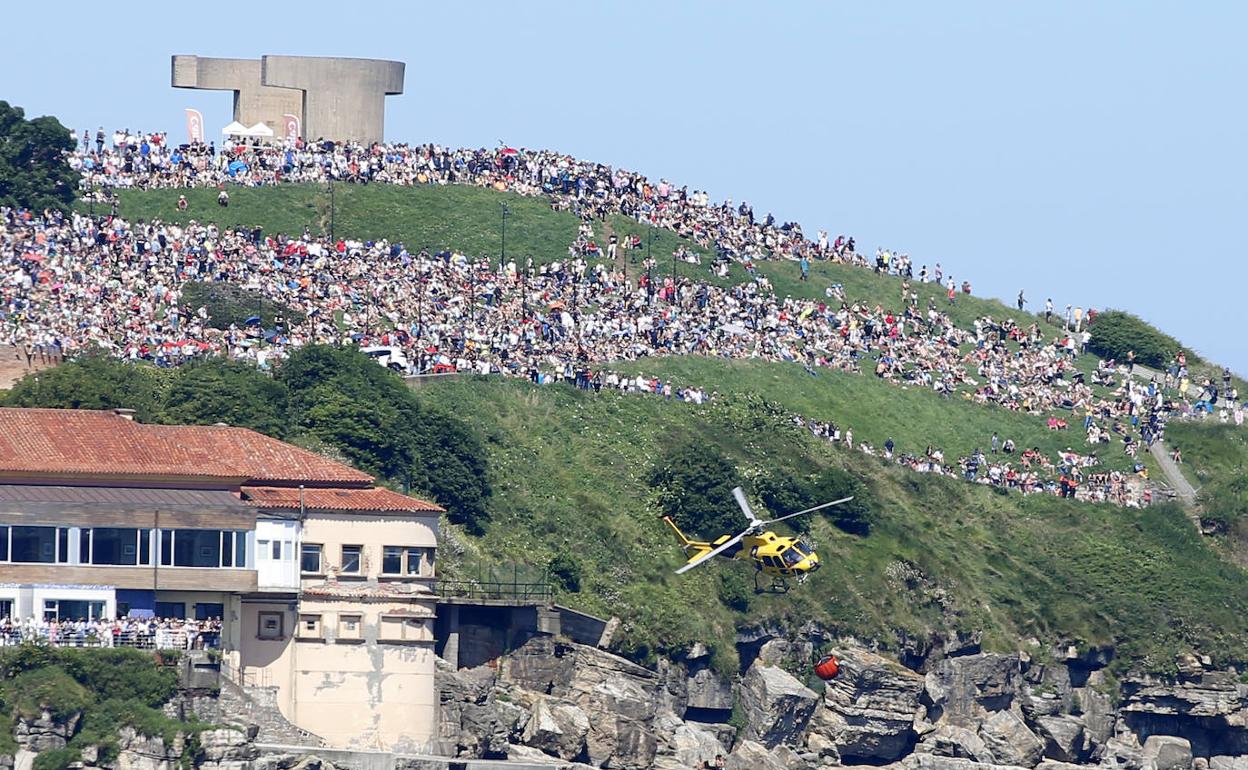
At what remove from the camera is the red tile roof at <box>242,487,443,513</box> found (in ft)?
374

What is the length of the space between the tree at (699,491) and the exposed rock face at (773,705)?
6.52 m

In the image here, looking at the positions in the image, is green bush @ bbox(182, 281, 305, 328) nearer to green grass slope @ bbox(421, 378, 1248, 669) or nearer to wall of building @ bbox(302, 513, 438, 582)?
green grass slope @ bbox(421, 378, 1248, 669)

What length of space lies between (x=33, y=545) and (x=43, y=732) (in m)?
7.20

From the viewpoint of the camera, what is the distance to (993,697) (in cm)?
13725

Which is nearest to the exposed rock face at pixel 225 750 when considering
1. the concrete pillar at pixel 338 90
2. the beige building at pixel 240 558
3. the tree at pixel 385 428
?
the beige building at pixel 240 558

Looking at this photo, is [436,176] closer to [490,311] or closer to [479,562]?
[490,311]

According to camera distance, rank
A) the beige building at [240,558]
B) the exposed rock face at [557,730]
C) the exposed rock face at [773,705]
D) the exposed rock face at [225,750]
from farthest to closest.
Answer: the exposed rock face at [773,705] < the exposed rock face at [557,730] < the beige building at [240,558] < the exposed rock face at [225,750]

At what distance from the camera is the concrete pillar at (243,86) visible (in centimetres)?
16488

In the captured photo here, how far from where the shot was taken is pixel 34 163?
150 meters

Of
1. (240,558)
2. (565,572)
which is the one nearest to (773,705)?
(565,572)

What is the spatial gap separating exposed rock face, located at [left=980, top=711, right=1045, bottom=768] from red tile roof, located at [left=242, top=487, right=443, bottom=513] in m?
28.6

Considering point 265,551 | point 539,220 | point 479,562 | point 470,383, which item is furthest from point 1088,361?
point 265,551

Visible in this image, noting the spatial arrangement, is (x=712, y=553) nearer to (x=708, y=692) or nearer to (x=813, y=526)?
(x=708, y=692)

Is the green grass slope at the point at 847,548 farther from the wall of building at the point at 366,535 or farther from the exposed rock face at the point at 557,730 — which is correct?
the wall of building at the point at 366,535
